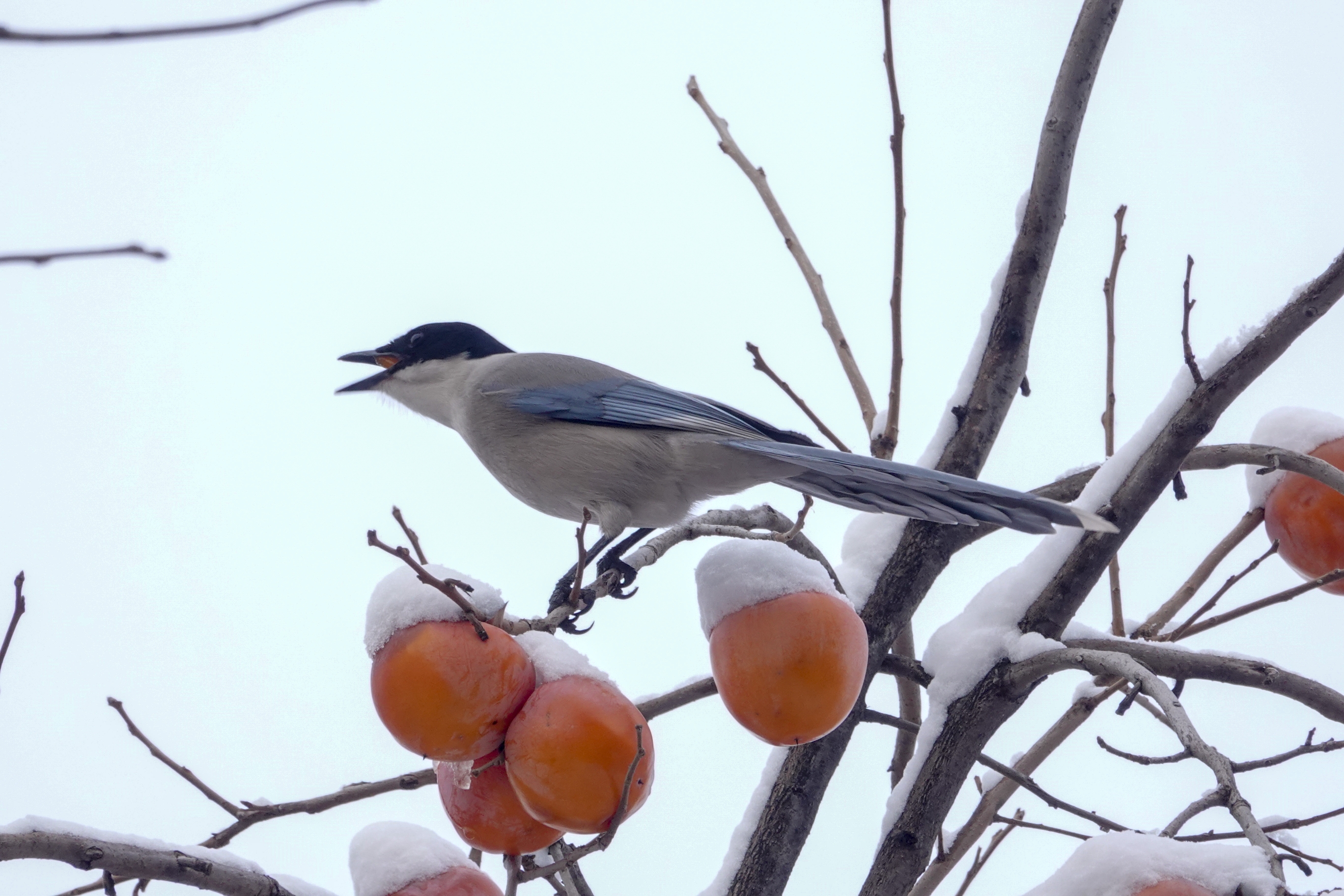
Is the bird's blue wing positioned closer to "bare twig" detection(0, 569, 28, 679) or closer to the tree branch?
the tree branch

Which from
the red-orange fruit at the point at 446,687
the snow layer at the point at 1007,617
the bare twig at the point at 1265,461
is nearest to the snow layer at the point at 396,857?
the red-orange fruit at the point at 446,687

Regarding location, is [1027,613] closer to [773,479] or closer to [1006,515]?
[1006,515]

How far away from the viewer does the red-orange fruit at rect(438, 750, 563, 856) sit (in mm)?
2061

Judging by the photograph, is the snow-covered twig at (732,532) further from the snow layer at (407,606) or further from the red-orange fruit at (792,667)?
the snow layer at (407,606)

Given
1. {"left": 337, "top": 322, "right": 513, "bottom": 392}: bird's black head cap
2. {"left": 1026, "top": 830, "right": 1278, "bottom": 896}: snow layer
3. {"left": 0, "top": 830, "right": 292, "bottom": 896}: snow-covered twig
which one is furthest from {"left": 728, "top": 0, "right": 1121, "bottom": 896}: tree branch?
{"left": 337, "top": 322, "right": 513, "bottom": 392}: bird's black head cap

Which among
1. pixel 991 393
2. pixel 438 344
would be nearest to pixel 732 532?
pixel 991 393

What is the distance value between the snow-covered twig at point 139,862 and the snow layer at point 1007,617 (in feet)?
4.17

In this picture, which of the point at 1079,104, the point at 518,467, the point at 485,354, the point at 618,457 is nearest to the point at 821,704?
the point at 618,457

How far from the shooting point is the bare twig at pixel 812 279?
327cm

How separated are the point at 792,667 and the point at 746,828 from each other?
651 millimetres

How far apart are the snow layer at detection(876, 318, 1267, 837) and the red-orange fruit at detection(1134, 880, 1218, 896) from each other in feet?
1.97

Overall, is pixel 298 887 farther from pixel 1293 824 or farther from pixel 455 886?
pixel 1293 824

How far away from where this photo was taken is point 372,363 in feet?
13.9

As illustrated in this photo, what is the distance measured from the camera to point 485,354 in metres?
4.29
